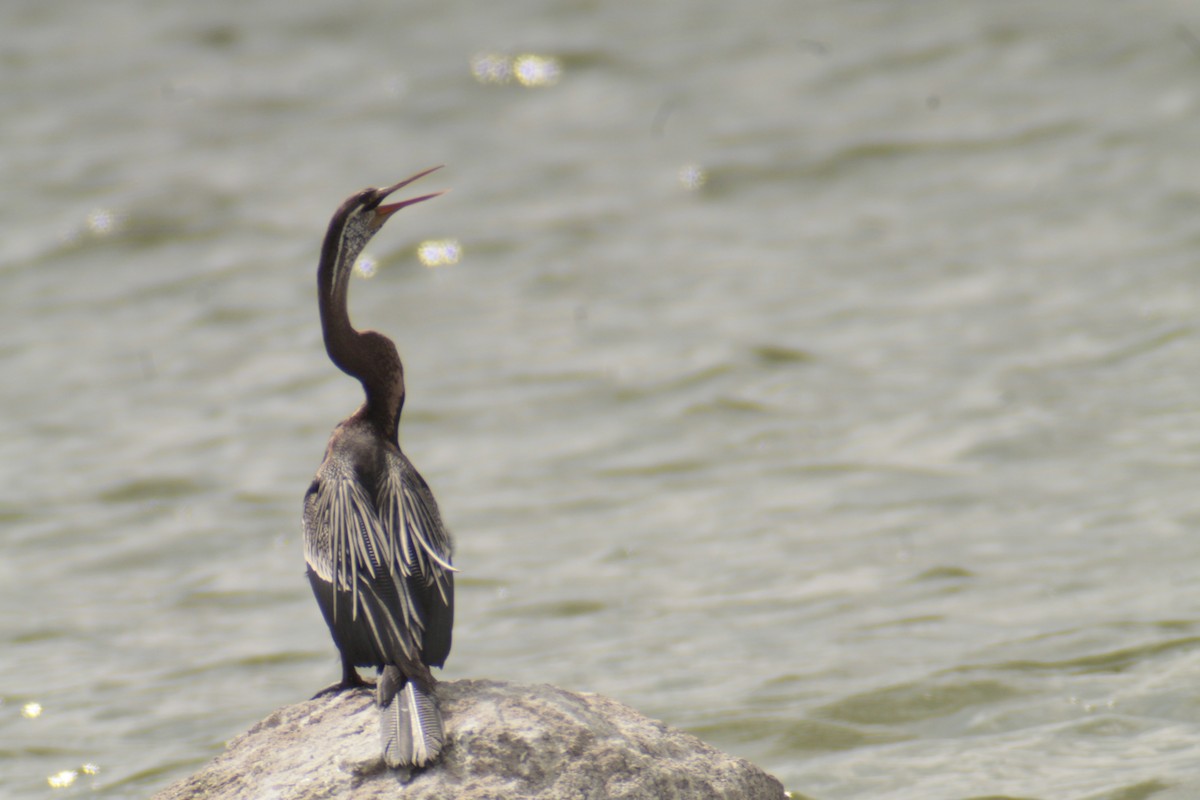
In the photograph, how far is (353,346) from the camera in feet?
20.7

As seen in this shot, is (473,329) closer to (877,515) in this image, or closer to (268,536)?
(268,536)

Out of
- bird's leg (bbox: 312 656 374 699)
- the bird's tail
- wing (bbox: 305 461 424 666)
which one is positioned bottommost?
bird's leg (bbox: 312 656 374 699)

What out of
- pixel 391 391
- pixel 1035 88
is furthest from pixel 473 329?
pixel 391 391

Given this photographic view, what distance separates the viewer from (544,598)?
1063 centimetres

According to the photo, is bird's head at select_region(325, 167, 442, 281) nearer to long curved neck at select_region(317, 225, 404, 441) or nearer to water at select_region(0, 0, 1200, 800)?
long curved neck at select_region(317, 225, 404, 441)

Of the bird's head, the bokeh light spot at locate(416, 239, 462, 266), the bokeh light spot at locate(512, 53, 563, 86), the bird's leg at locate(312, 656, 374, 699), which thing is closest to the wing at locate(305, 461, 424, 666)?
the bird's leg at locate(312, 656, 374, 699)

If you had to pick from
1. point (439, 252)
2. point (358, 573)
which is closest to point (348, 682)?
point (358, 573)

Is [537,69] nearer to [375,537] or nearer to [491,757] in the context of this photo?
[375,537]

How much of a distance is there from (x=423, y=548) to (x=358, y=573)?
0.26 metres

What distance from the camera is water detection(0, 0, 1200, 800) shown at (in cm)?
916

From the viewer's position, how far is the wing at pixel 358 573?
228 inches

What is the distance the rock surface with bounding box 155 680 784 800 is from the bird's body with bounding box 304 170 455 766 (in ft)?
0.47

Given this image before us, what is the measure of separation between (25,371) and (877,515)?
25.7ft

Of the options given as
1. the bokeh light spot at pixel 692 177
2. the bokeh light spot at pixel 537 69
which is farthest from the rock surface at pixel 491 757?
the bokeh light spot at pixel 537 69
